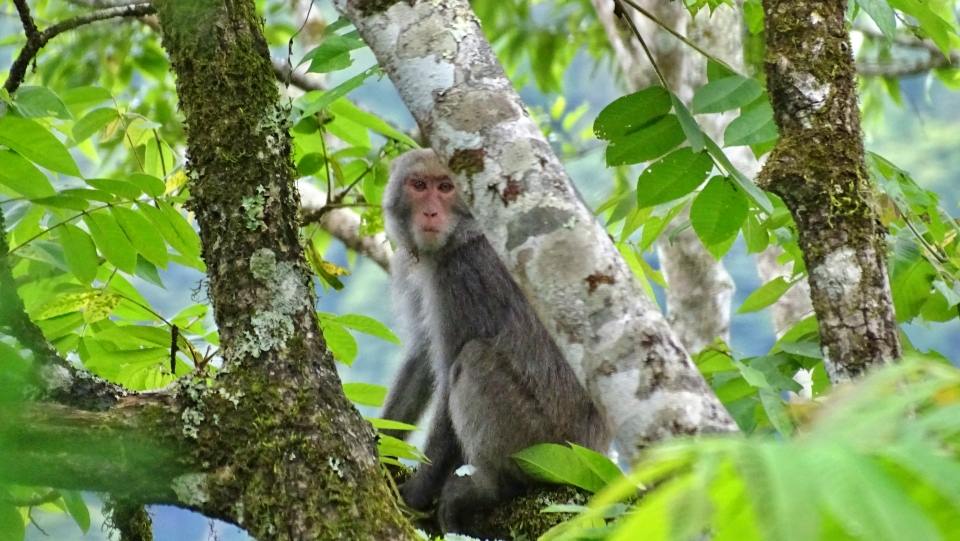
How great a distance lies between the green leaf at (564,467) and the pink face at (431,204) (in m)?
2.41

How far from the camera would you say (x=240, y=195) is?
252cm

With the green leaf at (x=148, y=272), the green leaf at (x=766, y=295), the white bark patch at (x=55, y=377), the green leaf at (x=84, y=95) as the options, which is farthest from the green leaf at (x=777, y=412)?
the green leaf at (x=84, y=95)

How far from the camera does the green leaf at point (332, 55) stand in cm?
285

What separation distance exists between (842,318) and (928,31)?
3.73ft

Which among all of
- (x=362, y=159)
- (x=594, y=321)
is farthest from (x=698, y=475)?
(x=362, y=159)

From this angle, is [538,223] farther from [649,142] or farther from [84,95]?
[84,95]

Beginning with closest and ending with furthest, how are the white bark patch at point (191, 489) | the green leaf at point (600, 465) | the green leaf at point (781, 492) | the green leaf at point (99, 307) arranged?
the green leaf at point (781, 492) < the green leaf at point (600, 465) < the white bark patch at point (191, 489) < the green leaf at point (99, 307)

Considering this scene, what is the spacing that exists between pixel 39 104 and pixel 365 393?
1.50m

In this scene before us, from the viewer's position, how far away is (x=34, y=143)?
8.94 feet

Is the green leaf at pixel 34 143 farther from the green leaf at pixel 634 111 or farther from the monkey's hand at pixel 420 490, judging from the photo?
the monkey's hand at pixel 420 490

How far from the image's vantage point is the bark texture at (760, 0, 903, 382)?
7.65ft

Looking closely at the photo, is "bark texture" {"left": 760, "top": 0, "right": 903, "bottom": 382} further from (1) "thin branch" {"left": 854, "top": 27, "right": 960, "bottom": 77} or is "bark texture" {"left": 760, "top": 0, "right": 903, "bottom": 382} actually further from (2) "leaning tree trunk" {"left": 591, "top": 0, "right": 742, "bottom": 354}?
(1) "thin branch" {"left": 854, "top": 27, "right": 960, "bottom": 77}

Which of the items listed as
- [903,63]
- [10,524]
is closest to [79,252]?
[10,524]

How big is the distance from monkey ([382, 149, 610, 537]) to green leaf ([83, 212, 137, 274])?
1.33 meters
